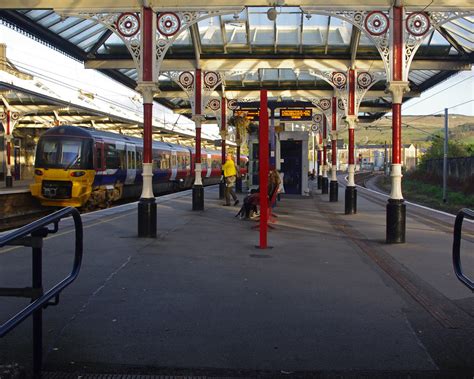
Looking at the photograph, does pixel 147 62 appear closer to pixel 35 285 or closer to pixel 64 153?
pixel 35 285

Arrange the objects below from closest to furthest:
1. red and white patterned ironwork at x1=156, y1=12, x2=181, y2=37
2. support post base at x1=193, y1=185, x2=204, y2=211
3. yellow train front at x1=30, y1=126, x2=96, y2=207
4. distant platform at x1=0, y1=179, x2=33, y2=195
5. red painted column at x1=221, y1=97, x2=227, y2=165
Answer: red and white patterned ironwork at x1=156, y1=12, x2=181, y2=37 < support post base at x1=193, y1=185, x2=204, y2=211 < yellow train front at x1=30, y1=126, x2=96, y2=207 < distant platform at x1=0, y1=179, x2=33, y2=195 < red painted column at x1=221, y1=97, x2=227, y2=165

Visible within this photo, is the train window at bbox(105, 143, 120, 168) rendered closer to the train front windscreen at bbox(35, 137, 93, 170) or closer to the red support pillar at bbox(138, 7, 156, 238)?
the train front windscreen at bbox(35, 137, 93, 170)

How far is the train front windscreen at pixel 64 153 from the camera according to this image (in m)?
17.6

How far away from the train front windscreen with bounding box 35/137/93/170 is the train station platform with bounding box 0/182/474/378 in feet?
25.8

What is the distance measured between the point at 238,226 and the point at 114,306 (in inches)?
284

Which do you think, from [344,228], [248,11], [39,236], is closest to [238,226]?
[344,228]

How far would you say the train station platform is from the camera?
13.5 ft

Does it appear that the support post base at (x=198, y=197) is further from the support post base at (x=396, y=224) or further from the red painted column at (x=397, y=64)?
the support post base at (x=396, y=224)

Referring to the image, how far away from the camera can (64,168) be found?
17.5 meters

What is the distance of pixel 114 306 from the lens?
5527 mm

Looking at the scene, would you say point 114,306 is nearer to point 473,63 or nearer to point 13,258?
point 13,258

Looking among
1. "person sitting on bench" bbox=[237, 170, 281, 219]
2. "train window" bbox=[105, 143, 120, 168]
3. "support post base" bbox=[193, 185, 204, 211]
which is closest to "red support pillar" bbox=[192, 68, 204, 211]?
"support post base" bbox=[193, 185, 204, 211]

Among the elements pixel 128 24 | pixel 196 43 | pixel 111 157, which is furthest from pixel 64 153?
pixel 128 24

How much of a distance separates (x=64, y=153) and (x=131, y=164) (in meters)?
5.43
